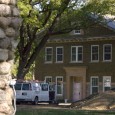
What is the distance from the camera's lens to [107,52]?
5512 centimetres

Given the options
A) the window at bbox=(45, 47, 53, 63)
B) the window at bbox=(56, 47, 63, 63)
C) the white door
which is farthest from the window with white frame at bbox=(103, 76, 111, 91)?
the window at bbox=(45, 47, 53, 63)

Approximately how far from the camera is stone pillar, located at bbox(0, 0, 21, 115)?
6609mm

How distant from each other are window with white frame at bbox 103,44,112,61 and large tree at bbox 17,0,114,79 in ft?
40.1

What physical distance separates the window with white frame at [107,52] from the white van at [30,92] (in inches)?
459

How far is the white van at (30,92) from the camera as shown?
4397 centimetres

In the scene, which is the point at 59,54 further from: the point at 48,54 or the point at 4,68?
the point at 4,68

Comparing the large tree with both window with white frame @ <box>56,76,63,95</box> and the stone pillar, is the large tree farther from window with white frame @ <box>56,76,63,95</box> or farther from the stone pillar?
the stone pillar

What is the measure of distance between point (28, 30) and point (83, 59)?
14.8 m

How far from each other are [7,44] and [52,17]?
120ft

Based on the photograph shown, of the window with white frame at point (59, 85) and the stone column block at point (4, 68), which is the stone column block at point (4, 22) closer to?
the stone column block at point (4, 68)

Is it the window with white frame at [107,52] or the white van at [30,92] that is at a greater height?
the window with white frame at [107,52]

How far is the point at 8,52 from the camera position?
6.79 m

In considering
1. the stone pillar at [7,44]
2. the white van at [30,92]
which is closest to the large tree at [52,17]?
the white van at [30,92]

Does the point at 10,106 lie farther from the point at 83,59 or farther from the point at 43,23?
the point at 83,59
